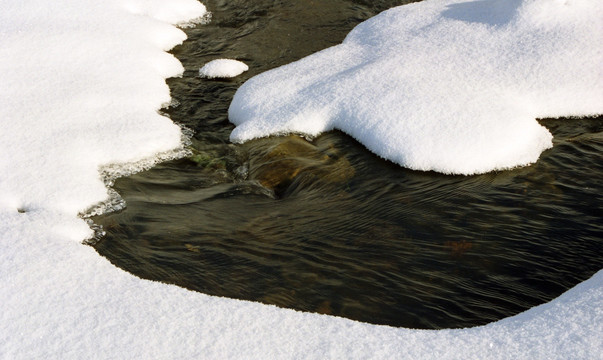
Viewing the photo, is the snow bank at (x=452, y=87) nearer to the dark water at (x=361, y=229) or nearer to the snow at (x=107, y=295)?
the dark water at (x=361, y=229)

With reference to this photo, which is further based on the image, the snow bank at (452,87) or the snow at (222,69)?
the snow at (222,69)

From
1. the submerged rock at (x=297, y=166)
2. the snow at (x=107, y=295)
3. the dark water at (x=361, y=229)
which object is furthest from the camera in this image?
the submerged rock at (x=297, y=166)

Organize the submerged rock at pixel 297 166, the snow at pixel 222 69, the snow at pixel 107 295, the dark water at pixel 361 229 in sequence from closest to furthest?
the snow at pixel 107 295
the dark water at pixel 361 229
the submerged rock at pixel 297 166
the snow at pixel 222 69

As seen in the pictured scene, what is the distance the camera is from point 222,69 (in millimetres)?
7508

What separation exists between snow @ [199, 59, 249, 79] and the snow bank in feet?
2.02

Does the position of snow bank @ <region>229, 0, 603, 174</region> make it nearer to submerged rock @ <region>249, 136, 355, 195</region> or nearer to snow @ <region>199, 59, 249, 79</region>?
submerged rock @ <region>249, 136, 355, 195</region>

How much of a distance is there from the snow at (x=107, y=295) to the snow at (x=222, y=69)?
2.80 ft

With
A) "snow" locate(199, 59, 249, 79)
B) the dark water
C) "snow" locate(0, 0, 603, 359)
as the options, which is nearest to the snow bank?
the dark water

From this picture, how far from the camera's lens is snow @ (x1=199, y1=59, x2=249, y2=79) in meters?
7.48

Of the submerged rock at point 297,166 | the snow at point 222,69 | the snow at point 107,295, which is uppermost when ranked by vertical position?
the snow at point 222,69

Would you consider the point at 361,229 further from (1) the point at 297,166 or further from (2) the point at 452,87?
(2) the point at 452,87

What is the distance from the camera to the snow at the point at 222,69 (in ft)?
24.5

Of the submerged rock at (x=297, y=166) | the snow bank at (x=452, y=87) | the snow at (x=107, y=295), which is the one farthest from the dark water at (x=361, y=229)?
the snow at (x=107, y=295)

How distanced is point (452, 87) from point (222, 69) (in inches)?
115
